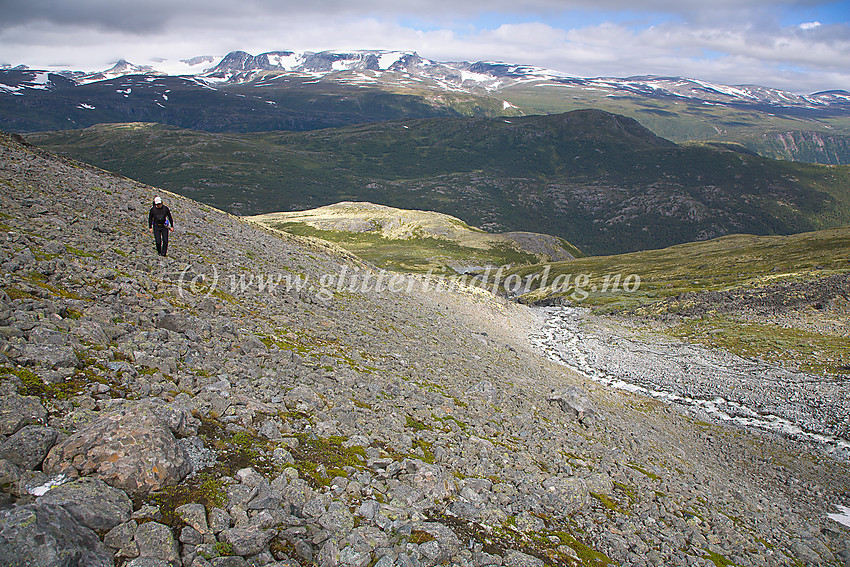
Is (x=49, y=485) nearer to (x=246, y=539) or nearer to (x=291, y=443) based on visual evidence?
(x=246, y=539)

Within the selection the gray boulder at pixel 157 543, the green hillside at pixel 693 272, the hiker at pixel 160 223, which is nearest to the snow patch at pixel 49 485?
the gray boulder at pixel 157 543

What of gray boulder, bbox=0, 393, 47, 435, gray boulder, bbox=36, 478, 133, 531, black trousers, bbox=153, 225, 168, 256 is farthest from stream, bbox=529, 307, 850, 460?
gray boulder, bbox=0, 393, 47, 435

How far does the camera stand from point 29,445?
8508 millimetres

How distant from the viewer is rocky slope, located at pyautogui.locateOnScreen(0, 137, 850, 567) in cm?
859

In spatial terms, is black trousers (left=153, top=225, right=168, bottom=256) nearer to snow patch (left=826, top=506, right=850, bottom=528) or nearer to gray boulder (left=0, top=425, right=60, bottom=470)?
gray boulder (left=0, top=425, right=60, bottom=470)

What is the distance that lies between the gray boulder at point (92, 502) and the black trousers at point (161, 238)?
61.3 feet

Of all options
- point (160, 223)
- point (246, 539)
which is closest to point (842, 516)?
point (246, 539)

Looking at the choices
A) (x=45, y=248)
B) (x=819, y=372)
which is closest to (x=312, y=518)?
(x=45, y=248)

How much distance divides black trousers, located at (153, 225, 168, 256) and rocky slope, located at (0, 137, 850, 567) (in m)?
0.98

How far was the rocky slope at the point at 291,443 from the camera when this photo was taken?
8.59 meters

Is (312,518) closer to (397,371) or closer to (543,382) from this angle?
(397,371)

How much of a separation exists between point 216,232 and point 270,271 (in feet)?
26.5

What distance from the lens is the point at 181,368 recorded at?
13805 millimetres

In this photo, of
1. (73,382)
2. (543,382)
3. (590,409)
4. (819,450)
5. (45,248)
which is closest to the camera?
(73,382)
